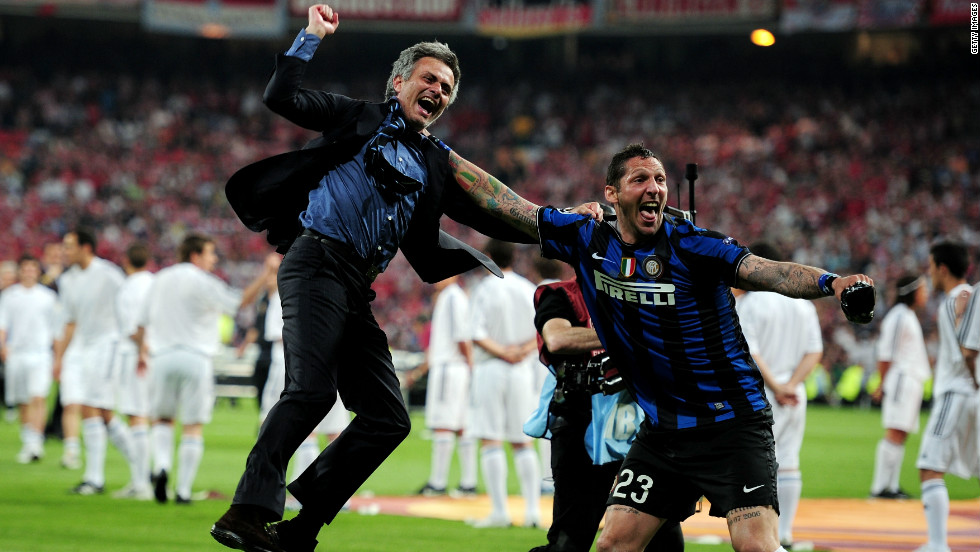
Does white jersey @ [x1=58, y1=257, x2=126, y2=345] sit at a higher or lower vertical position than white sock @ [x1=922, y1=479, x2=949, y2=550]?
higher

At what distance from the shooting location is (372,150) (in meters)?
5.48

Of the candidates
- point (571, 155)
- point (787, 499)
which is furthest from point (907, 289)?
point (571, 155)

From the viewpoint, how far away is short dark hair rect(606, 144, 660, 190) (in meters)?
5.46

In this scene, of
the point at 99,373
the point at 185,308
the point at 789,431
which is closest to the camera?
the point at 789,431

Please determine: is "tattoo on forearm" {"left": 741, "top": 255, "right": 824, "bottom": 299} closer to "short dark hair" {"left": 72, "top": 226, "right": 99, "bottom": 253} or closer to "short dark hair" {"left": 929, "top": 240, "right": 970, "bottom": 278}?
"short dark hair" {"left": 929, "top": 240, "right": 970, "bottom": 278}

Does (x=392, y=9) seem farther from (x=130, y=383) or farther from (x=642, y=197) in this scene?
(x=642, y=197)

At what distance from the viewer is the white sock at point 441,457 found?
494 inches

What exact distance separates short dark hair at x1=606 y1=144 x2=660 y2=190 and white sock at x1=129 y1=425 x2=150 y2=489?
7465mm

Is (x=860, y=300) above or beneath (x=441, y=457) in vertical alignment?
above

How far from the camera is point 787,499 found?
9.52m

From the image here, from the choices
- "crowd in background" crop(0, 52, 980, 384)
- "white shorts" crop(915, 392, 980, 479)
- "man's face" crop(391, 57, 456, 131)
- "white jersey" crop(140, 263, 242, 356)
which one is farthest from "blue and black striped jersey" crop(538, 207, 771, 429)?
"crowd in background" crop(0, 52, 980, 384)

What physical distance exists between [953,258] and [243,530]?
258 inches

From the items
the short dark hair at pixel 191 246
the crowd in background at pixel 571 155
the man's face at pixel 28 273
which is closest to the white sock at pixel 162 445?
the short dark hair at pixel 191 246

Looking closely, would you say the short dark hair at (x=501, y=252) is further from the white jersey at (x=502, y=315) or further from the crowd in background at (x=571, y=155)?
the crowd in background at (x=571, y=155)
